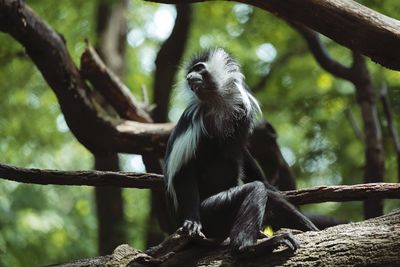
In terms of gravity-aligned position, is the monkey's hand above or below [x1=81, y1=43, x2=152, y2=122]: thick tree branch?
below

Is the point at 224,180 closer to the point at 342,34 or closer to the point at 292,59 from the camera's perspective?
the point at 342,34

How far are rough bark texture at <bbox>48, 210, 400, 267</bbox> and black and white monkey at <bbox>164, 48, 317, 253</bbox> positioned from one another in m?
0.10

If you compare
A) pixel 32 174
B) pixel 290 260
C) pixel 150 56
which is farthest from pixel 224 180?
pixel 150 56

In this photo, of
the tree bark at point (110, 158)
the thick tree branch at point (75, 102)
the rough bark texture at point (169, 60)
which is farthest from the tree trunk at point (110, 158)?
the rough bark texture at point (169, 60)

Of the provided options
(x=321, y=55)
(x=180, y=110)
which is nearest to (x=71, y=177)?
(x=321, y=55)

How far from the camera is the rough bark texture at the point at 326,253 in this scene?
10.7 feet

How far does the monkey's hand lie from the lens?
3.70m

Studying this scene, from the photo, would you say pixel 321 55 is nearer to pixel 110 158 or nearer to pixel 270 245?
pixel 110 158

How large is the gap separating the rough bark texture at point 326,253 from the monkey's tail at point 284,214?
2.58 feet

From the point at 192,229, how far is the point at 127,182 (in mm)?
612

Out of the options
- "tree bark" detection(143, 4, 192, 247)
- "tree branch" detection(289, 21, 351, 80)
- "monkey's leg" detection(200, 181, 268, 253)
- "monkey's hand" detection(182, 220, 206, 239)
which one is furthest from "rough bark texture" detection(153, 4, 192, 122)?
"monkey's hand" detection(182, 220, 206, 239)

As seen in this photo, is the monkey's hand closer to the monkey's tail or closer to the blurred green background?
the monkey's tail

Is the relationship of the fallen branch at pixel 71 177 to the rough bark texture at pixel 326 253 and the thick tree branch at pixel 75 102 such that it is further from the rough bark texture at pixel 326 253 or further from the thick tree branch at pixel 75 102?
the thick tree branch at pixel 75 102

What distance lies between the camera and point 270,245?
3.49 m
